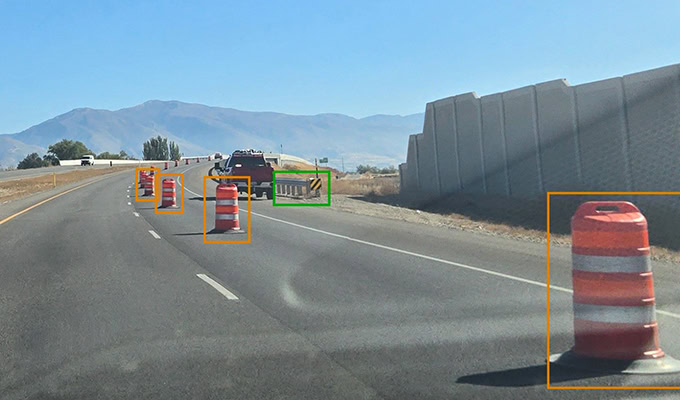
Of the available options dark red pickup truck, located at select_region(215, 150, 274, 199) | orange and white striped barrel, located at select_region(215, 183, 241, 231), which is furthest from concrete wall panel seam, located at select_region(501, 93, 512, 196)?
orange and white striped barrel, located at select_region(215, 183, 241, 231)

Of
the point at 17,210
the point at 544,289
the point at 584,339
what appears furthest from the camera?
the point at 17,210

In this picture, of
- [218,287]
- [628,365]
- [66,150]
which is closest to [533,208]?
[218,287]

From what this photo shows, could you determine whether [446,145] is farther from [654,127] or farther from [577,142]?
[654,127]

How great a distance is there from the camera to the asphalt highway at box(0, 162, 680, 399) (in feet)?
23.5

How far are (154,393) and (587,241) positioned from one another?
3.92m

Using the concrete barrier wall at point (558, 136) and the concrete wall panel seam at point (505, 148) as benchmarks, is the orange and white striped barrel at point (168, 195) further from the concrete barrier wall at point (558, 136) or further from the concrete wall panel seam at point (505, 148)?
the concrete barrier wall at point (558, 136)

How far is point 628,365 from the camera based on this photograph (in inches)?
287

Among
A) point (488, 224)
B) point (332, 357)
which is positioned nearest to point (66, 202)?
point (488, 224)

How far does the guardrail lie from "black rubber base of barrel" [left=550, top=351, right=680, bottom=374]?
114 feet

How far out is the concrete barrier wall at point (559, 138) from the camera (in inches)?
1016

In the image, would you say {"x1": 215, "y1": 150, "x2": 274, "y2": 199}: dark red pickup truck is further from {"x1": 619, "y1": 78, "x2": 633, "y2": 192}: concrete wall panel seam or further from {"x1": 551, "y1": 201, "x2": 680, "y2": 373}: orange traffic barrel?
{"x1": 551, "y1": 201, "x2": 680, "y2": 373}: orange traffic barrel

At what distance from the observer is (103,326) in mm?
9773

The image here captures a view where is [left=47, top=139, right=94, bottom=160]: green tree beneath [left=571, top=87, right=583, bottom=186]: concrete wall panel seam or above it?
above

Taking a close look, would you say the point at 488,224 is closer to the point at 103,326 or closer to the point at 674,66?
the point at 674,66
